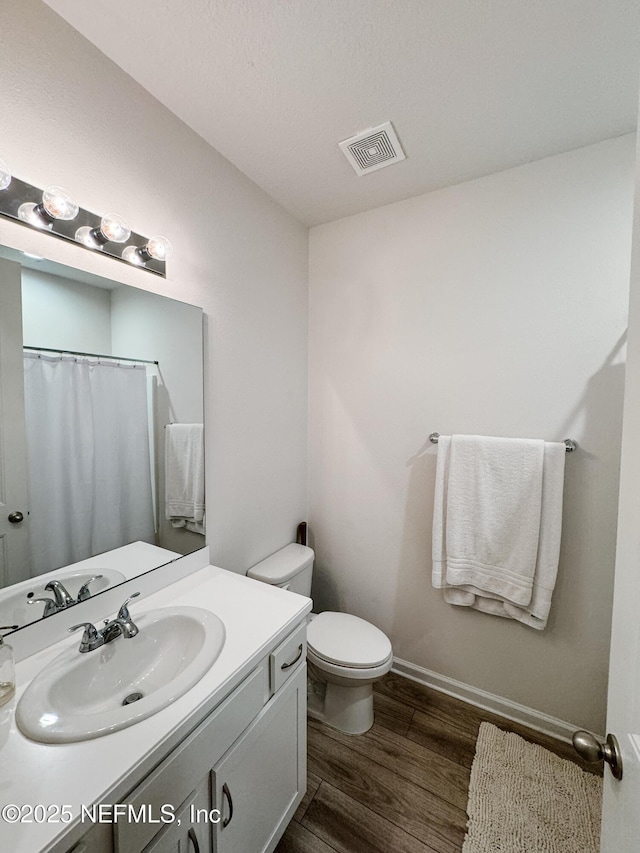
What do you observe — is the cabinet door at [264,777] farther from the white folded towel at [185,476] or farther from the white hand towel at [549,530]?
the white hand towel at [549,530]

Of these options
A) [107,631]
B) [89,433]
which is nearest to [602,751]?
[107,631]

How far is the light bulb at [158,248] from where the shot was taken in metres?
1.17

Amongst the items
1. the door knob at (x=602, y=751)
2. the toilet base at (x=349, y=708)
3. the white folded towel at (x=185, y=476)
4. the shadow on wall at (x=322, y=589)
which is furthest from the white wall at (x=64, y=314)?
the toilet base at (x=349, y=708)

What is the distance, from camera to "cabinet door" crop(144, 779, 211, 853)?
2.27 feet

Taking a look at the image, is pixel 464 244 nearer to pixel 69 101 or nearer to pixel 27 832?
pixel 69 101

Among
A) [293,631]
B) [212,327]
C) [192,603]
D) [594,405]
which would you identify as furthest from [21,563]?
[594,405]

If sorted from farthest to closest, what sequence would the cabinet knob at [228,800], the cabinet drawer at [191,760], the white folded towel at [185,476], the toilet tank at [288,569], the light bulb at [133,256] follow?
the toilet tank at [288,569], the white folded towel at [185,476], the light bulb at [133,256], the cabinet knob at [228,800], the cabinet drawer at [191,760]

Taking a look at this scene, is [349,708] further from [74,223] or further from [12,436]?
[74,223]

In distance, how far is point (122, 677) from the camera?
944 mm

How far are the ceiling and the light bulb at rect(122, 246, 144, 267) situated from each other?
0.58 m

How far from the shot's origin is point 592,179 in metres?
1.38

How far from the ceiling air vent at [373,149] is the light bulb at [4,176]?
1174 millimetres

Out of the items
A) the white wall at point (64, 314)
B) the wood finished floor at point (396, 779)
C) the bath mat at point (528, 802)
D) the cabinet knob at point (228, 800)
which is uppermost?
the white wall at point (64, 314)

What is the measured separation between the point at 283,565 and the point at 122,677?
0.87 m
